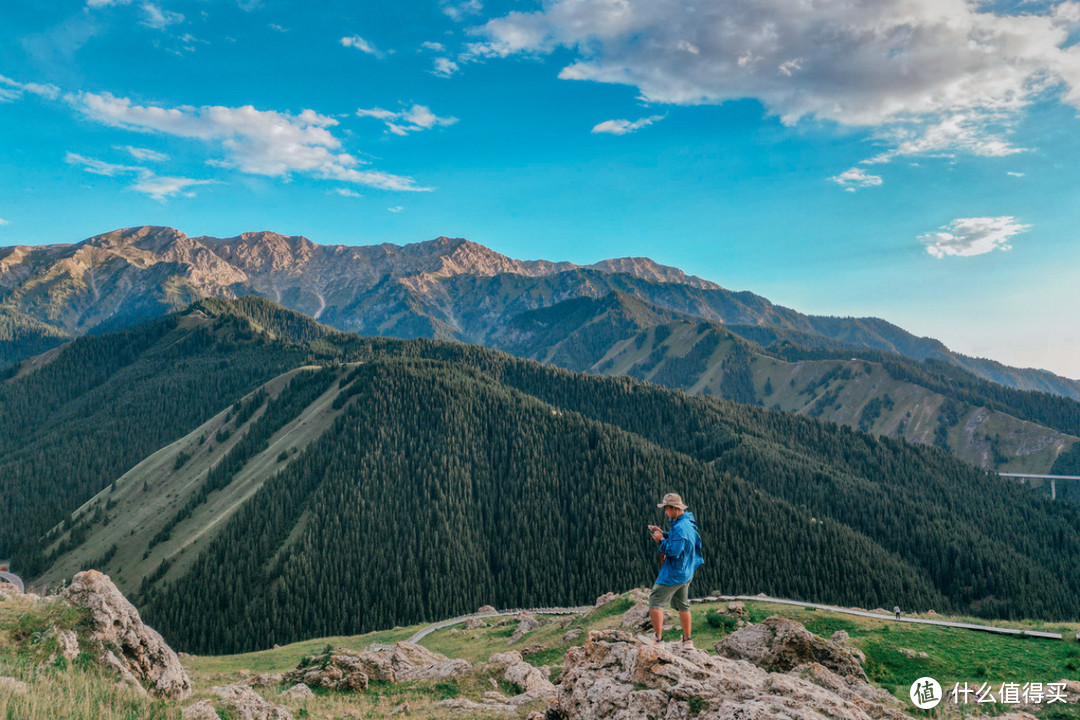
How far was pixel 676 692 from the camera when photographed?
12.4m

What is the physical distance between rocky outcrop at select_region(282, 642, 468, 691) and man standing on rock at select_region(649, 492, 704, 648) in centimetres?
1954

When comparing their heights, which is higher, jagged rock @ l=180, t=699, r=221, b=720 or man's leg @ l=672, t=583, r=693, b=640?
man's leg @ l=672, t=583, r=693, b=640

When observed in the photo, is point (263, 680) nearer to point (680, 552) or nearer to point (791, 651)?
point (680, 552)

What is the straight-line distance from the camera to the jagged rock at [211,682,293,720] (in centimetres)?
1702

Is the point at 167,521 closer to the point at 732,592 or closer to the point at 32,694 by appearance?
the point at 732,592

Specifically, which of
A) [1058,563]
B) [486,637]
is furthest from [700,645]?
[1058,563]

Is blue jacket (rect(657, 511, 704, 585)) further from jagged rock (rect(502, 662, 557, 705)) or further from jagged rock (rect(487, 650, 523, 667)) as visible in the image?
jagged rock (rect(487, 650, 523, 667))

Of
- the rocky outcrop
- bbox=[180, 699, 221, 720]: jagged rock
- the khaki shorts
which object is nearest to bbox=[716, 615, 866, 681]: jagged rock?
the khaki shorts

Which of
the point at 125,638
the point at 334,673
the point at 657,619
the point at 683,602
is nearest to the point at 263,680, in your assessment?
the point at 334,673

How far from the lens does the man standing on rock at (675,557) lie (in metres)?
17.6

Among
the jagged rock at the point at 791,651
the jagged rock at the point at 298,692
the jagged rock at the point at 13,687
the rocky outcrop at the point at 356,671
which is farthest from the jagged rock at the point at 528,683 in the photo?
the jagged rock at the point at 13,687

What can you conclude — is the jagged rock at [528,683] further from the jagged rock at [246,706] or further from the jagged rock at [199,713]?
the jagged rock at [199,713]

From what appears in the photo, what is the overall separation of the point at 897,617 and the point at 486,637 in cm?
4926

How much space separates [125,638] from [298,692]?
13.4 m
